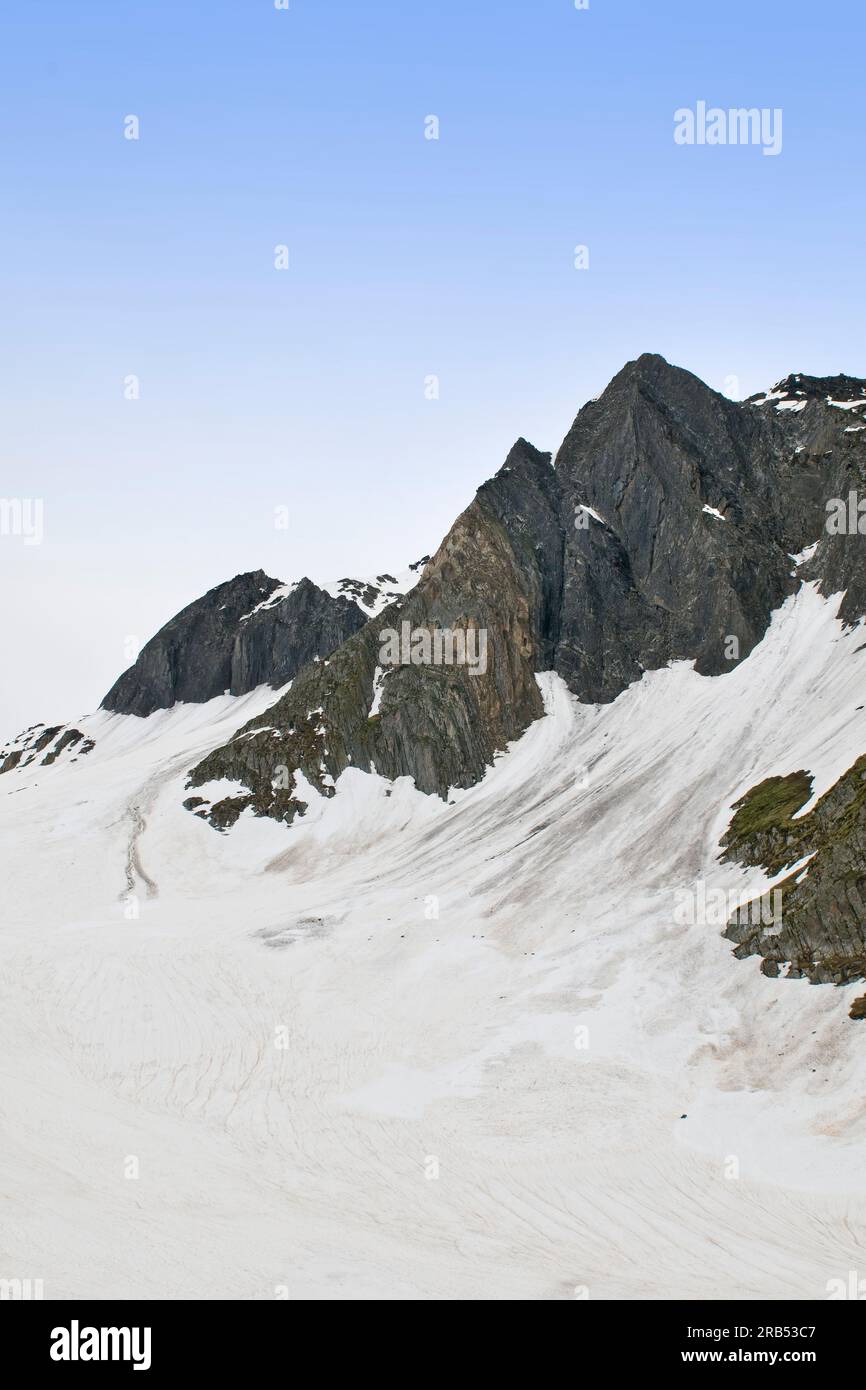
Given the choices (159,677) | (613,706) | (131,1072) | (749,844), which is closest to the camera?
(131,1072)

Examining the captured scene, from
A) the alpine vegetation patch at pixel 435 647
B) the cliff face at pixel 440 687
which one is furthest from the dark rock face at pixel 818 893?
the alpine vegetation patch at pixel 435 647

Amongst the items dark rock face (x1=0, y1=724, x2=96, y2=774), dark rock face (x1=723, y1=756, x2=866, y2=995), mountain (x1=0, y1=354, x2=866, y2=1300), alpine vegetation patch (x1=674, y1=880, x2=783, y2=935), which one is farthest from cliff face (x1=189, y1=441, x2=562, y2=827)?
dark rock face (x1=0, y1=724, x2=96, y2=774)

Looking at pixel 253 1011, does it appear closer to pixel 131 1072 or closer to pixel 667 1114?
pixel 131 1072

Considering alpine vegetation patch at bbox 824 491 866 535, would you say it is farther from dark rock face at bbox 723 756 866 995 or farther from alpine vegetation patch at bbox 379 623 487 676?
dark rock face at bbox 723 756 866 995

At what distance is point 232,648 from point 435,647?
7279 cm

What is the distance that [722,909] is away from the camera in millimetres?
62062

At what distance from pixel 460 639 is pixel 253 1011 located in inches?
2621

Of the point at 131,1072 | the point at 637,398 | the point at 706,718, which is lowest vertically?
the point at 131,1072

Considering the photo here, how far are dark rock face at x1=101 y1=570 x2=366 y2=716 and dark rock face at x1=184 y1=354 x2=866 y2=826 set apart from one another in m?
45.9

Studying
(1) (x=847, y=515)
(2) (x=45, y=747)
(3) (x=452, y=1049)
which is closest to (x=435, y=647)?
(1) (x=847, y=515)

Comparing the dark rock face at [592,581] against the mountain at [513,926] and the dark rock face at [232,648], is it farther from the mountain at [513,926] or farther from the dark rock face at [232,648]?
the dark rock face at [232,648]

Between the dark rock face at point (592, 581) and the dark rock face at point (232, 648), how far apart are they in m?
45.9
